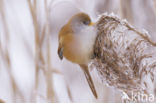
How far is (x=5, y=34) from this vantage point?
0.68m

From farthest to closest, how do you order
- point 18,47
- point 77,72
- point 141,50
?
point 18,47
point 77,72
point 141,50

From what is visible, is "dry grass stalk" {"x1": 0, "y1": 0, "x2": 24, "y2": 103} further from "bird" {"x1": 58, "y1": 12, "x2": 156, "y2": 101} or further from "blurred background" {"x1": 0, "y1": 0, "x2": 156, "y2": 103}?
"bird" {"x1": 58, "y1": 12, "x2": 156, "y2": 101}

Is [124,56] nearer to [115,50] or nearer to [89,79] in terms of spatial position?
[115,50]

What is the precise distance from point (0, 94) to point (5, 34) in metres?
0.22

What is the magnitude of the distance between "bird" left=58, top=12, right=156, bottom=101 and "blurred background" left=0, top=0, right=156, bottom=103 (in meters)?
0.05

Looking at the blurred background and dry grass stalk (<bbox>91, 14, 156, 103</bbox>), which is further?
the blurred background

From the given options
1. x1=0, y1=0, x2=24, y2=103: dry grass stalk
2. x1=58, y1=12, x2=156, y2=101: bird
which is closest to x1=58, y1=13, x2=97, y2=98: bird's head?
x1=58, y1=12, x2=156, y2=101: bird

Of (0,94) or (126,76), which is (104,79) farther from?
(0,94)

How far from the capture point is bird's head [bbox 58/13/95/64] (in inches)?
20.0

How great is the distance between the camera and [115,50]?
1.63 feet

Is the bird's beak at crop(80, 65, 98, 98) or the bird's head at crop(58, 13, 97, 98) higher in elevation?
the bird's head at crop(58, 13, 97, 98)

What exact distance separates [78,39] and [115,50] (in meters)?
0.09

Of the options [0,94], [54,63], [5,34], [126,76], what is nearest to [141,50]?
[126,76]

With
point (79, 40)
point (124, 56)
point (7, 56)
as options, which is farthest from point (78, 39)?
point (7, 56)
